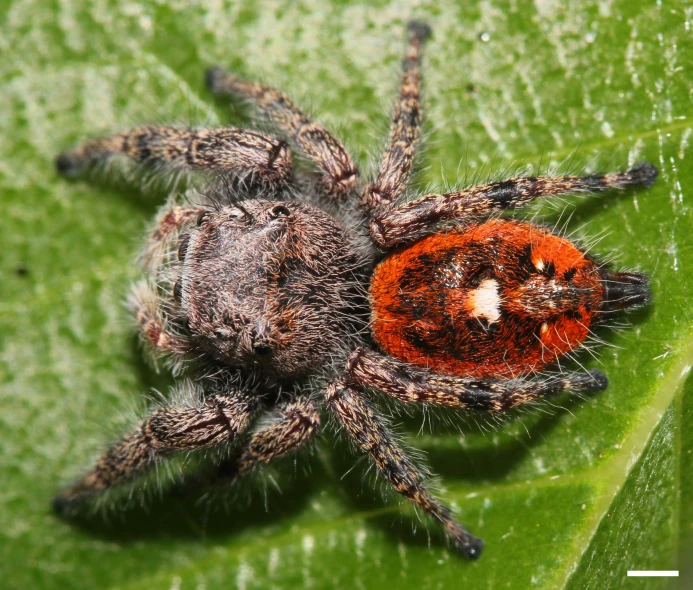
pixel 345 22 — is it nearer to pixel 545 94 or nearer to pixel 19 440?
pixel 545 94

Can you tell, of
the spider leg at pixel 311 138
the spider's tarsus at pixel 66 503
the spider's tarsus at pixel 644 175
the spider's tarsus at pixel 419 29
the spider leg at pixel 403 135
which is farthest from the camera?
the spider's tarsus at pixel 66 503

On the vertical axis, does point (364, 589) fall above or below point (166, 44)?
below

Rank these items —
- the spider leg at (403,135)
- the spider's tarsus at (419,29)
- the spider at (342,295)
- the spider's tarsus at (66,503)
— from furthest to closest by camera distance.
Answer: the spider's tarsus at (66,503) < the spider's tarsus at (419,29) < the spider leg at (403,135) < the spider at (342,295)

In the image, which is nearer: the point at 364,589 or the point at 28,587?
the point at 364,589

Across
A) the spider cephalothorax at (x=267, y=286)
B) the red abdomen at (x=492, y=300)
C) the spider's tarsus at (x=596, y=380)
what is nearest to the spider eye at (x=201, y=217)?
the spider cephalothorax at (x=267, y=286)

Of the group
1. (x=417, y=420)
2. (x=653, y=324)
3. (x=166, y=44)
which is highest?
(x=166, y=44)

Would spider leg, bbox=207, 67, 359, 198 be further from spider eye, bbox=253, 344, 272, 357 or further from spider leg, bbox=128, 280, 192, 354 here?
spider leg, bbox=128, 280, 192, 354

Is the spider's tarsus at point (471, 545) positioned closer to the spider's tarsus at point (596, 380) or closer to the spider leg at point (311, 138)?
the spider's tarsus at point (596, 380)

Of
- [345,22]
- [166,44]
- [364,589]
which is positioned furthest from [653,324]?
[166,44]
